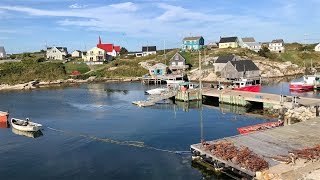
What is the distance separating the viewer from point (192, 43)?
14975cm

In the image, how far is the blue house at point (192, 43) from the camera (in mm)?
147413

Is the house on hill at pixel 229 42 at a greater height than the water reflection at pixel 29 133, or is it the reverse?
the house on hill at pixel 229 42

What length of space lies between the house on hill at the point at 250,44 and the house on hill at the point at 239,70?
55.5m

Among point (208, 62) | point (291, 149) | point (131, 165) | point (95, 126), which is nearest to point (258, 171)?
point (291, 149)

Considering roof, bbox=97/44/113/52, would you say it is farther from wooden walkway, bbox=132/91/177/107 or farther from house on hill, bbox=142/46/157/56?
wooden walkway, bbox=132/91/177/107

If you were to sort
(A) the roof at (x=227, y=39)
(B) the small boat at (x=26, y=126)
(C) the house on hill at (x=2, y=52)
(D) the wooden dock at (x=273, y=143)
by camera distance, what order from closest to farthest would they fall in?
(D) the wooden dock at (x=273, y=143)
(B) the small boat at (x=26, y=126)
(A) the roof at (x=227, y=39)
(C) the house on hill at (x=2, y=52)

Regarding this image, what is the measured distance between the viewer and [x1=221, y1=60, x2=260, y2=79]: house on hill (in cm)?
9560

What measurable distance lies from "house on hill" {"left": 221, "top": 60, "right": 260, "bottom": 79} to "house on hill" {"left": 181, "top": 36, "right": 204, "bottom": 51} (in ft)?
161

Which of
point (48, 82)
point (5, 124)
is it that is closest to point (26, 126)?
point (5, 124)

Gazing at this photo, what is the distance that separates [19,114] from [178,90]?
98.7 ft

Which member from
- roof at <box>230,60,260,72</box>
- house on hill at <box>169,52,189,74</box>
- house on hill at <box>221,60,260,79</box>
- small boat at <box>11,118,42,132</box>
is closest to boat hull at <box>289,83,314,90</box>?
house on hill at <box>221,60,260,79</box>

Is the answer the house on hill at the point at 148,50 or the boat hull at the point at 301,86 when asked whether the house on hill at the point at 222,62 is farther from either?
the house on hill at the point at 148,50

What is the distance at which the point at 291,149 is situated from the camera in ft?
99.2

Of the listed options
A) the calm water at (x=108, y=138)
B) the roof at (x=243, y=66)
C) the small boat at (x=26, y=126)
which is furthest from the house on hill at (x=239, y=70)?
the small boat at (x=26, y=126)
